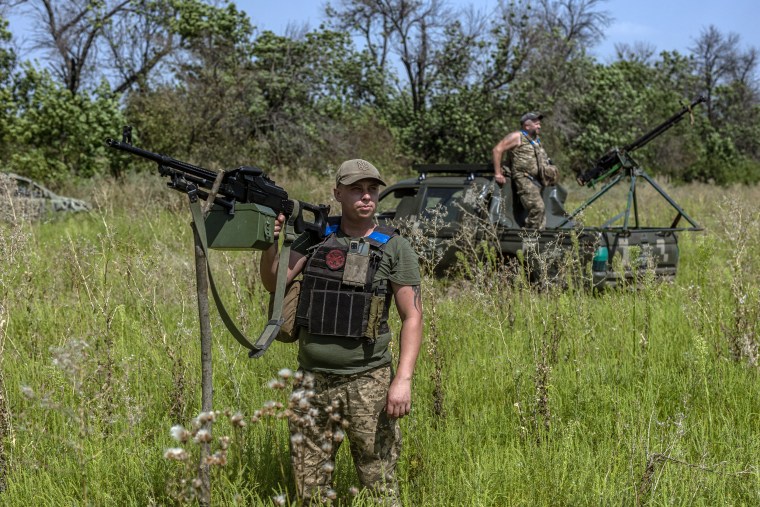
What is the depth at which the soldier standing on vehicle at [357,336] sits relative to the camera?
288 cm

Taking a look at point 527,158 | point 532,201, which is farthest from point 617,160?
point 532,201

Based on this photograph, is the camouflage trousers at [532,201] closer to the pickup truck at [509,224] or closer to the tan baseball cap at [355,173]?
the pickup truck at [509,224]

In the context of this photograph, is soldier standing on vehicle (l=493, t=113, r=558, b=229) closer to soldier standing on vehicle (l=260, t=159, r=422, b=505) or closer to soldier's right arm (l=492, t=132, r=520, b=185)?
soldier's right arm (l=492, t=132, r=520, b=185)

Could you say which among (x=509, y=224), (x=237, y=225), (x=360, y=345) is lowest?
(x=360, y=345)

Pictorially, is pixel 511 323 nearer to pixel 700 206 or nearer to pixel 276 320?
pixel 276 320

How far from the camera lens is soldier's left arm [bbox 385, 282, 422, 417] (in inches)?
113

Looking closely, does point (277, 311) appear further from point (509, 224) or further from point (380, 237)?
point (509, 224)

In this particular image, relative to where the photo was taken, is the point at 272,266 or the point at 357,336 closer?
the point at 357,336

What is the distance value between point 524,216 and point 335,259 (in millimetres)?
5345

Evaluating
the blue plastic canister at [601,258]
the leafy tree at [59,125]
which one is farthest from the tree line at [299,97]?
the blue plastic canister at [601,258]

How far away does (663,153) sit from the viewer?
4041cm

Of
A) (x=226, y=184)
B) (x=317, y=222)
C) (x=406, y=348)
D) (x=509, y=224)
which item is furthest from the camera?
(x=509, y=224)

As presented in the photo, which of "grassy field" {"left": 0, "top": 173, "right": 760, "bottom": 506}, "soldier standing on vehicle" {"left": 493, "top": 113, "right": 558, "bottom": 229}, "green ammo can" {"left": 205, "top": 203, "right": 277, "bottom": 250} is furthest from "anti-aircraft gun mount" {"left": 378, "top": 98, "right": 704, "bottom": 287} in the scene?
"green ammo can" {"left": 205, "top": 203, "right": 277, "bottom": 250}

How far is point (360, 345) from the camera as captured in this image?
2.92 meters
